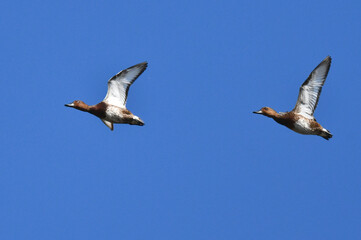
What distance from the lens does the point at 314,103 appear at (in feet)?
112

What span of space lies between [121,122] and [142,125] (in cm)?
76

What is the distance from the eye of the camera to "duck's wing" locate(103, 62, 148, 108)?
113ft

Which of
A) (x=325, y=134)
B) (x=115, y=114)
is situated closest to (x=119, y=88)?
(x=115, y=114)

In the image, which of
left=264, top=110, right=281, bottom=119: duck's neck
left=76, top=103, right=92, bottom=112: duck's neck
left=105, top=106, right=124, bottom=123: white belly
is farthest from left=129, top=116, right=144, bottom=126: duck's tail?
left=264, top=110, right=281, bottom=119: duck's neck

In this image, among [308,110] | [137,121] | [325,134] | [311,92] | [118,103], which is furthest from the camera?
[118,103]

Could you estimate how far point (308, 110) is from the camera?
3422 centimetres

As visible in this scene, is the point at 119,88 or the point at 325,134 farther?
the point at 119,88

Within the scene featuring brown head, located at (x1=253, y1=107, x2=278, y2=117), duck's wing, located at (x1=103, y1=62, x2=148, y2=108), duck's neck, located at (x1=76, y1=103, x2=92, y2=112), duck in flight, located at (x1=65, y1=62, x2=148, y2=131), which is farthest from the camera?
duck's neck, located at (x1=76, y1=103, x2=92, y2=112)

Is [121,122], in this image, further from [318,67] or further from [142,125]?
[318,67]

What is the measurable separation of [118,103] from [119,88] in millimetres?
527

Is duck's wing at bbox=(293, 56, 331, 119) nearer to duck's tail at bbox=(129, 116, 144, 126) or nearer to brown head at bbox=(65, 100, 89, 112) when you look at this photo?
duck's tail at bbox=(129, 116, 144, 126)

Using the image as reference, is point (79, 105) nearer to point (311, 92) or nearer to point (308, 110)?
point (308, 110)

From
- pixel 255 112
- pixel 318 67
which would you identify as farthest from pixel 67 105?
pixel 318 67

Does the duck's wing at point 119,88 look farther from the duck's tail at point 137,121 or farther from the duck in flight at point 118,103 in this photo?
the duck's tail at point 137,121
